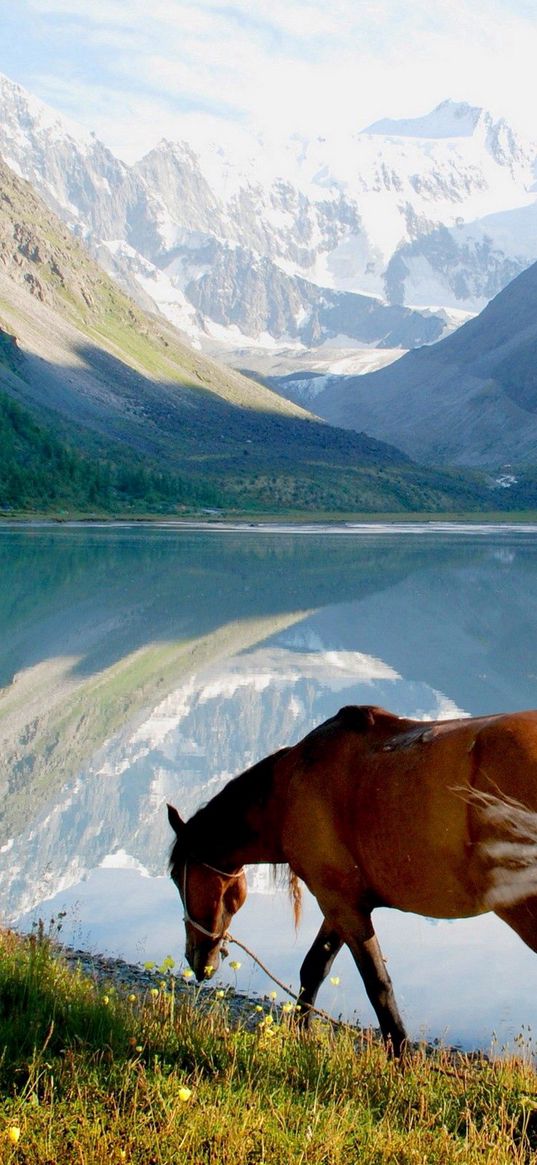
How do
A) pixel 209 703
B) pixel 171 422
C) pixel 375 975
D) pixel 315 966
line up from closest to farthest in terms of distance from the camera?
pixel 375 975
pixel 315 966
pixel 209 703
pixel 171 422

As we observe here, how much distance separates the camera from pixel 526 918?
6168mm

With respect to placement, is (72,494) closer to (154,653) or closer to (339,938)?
(154,653)

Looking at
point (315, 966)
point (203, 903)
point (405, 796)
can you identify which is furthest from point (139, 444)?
point (405, 796)

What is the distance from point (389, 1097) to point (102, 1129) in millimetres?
1552

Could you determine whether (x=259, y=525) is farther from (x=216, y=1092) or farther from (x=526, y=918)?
(x=216, y=1092)

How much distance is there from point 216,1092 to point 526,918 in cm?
169

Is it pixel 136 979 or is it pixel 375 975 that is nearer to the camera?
pixel 375 975

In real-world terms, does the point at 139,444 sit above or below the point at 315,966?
below

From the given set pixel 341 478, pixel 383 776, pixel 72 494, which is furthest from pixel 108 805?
pixel 341 478

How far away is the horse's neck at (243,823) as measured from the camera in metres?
7.73

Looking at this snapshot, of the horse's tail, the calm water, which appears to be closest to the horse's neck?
the calm water

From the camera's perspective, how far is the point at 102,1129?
17.8 feet

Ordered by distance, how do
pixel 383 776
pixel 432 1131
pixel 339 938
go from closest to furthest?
pixel 432 1131 → pixel 383 776 → pixel 339 938

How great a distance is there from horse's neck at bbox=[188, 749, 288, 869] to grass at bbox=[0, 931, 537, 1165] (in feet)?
3.07
